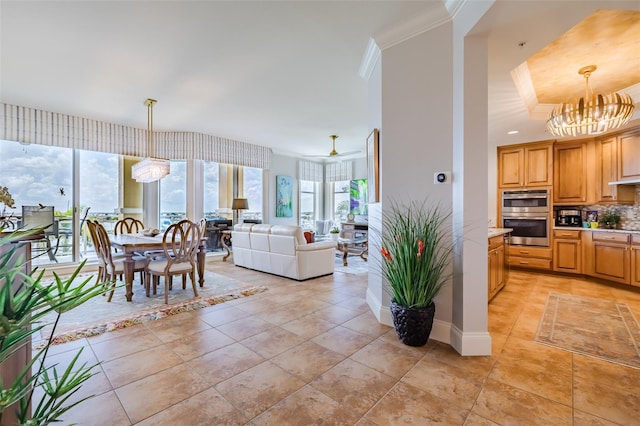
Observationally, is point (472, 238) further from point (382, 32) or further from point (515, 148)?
point (515, 148)

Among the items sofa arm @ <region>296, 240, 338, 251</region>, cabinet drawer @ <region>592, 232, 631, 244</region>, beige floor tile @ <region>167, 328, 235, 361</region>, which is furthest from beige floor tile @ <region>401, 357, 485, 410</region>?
cabinet drawer @ <region>592, 232, 631, 244</region>

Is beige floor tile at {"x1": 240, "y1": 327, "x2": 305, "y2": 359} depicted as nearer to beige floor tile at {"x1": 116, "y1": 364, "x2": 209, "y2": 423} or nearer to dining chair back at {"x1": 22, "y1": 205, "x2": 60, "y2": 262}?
beige floor tile at {"x1": 116, "y1": 364, "x2": 209, "y2": 423}

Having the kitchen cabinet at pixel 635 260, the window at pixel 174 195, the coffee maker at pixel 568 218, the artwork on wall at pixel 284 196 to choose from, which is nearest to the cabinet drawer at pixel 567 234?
the coffee maker at pixel 568 218

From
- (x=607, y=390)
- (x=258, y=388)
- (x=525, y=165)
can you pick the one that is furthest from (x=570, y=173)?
(x=258, y=388)

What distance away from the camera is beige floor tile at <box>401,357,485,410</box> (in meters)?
1.75

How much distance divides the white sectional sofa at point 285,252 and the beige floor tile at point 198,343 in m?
1.92

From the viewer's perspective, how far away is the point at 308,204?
9.20m

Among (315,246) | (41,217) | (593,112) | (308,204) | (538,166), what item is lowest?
(315,246)

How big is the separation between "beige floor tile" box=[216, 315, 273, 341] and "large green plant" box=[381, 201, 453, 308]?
129 cm

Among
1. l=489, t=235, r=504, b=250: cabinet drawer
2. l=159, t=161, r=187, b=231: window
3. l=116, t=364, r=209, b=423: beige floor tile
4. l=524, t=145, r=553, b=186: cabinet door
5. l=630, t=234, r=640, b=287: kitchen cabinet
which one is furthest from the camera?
l=159, t=161, r=187, b=231: window

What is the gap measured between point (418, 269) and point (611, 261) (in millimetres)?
Result: 3902

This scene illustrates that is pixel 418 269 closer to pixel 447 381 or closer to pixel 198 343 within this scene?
pixel 447 381

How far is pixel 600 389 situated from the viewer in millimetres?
1833

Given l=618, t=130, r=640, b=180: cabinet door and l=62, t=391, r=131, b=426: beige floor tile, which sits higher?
l=618, t=130, r=640, b=180: cabinet door
